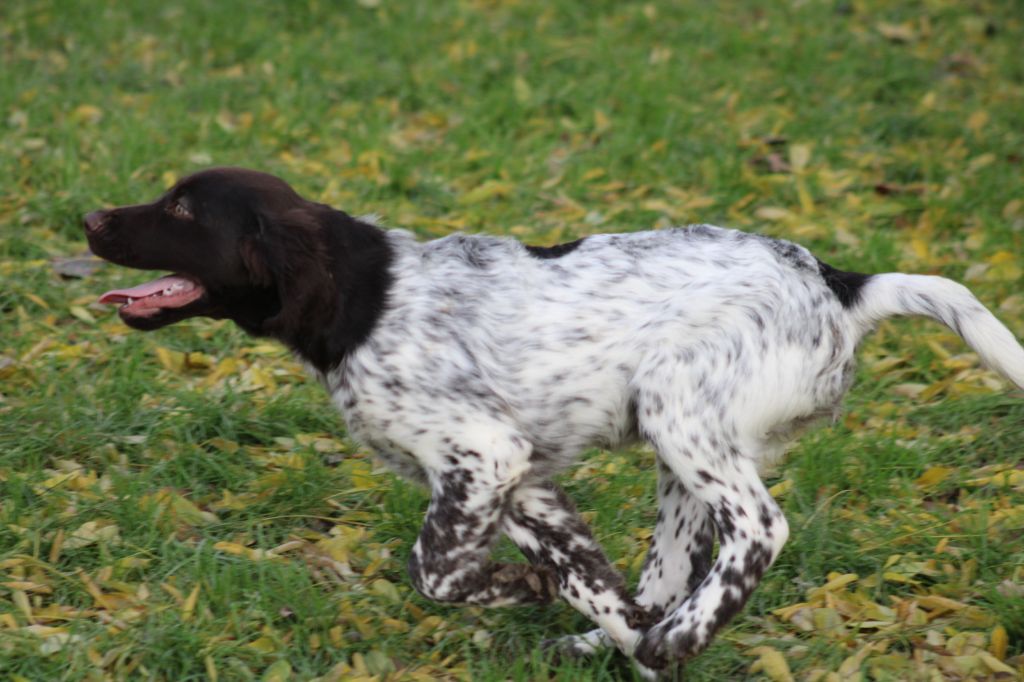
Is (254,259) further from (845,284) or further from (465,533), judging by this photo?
(845,284)

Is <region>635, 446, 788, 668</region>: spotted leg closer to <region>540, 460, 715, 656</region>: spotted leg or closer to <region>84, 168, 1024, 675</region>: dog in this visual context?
<region>84, 168, 1024, 675</region>: dog

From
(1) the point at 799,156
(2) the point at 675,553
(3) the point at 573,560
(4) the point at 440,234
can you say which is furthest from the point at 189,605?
(1) the point at 799,156

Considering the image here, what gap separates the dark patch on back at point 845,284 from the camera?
3.80 metres

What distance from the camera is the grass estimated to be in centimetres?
384

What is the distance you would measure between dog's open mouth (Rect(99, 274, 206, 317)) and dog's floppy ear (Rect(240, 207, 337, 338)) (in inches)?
9.6

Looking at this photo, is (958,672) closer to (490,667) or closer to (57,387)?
(490,667)

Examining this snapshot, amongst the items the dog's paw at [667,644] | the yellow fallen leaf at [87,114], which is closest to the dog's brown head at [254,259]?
the dog's paw at [667,644]

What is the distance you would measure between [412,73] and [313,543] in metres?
4.30

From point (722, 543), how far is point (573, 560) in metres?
0.44

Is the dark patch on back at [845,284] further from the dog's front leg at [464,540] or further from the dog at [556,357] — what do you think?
the dog's front leg at [464,540]

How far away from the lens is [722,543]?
3.53 meters

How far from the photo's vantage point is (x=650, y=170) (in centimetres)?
697

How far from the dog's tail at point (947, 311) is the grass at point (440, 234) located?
710 millimetres

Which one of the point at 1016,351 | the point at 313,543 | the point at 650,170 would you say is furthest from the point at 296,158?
the point at 1016,351
